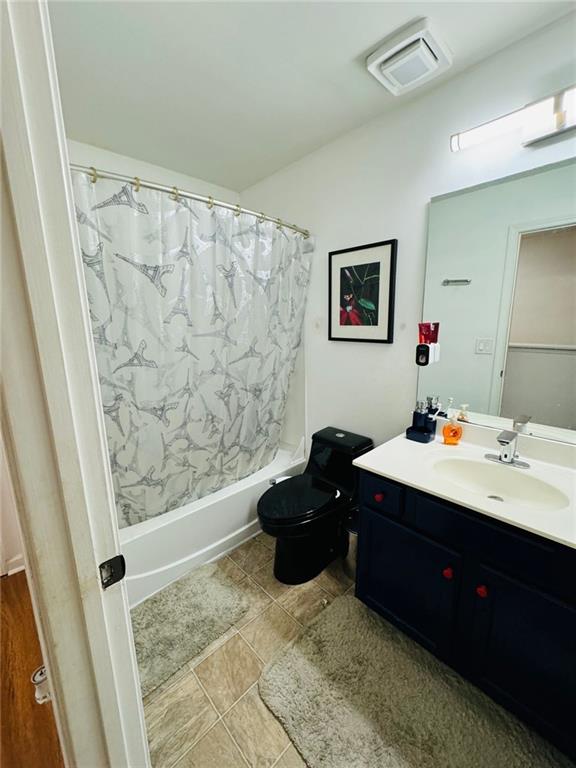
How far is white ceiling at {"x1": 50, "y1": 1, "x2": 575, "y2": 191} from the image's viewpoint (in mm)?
1061

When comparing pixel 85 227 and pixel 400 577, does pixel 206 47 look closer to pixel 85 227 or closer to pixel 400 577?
pixel 85 227

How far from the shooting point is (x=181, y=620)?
57.6 inches

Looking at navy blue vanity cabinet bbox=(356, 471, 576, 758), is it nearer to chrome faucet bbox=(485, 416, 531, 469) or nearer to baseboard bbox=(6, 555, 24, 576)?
chrome faucet bbox=(485, 416, 531, 469)

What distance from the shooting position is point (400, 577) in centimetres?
128

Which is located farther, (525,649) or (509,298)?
(509,298)

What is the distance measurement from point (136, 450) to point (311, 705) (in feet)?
4.23

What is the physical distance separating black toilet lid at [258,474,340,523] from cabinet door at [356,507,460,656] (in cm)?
31

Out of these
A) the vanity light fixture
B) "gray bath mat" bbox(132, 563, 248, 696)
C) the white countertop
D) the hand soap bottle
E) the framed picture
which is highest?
the vanity light fixture

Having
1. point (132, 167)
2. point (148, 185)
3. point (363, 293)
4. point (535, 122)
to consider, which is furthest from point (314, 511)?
point (132, 167)

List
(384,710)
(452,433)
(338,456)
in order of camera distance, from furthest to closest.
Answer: (338,456)
(452,433)
(384,710)

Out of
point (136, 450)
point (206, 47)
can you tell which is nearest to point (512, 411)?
point (136, 450)

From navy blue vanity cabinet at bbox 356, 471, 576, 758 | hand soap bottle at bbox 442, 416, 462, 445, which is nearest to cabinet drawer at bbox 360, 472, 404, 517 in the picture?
navy blue vanity cabinet at bbox 356, 471, 576, 758

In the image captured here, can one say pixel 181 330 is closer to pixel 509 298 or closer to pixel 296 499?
pixel 296 499

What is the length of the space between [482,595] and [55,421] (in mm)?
1339
